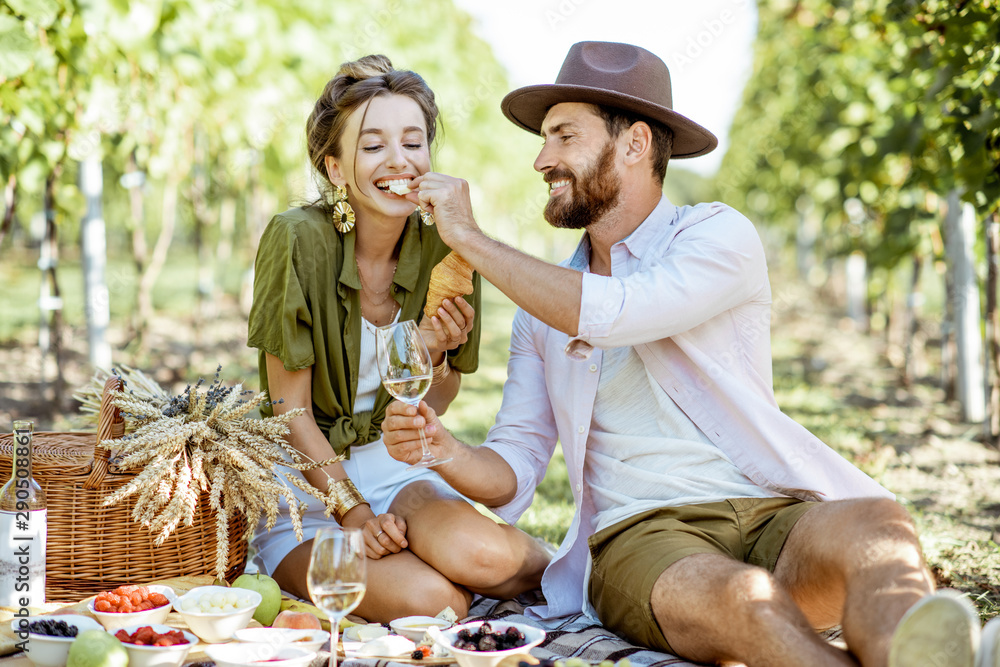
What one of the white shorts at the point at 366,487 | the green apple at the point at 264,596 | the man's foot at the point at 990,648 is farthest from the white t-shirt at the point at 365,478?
the man's foot at the point at 990,648

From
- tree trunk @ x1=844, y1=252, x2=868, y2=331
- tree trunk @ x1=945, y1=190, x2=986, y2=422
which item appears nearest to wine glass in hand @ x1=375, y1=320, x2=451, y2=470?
tree trunk @ x1=945, y1=190, x2=986, y2=422

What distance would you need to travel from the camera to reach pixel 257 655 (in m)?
2.31

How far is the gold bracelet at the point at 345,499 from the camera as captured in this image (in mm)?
3010

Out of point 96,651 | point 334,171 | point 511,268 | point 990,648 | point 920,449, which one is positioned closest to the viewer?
point 990,648

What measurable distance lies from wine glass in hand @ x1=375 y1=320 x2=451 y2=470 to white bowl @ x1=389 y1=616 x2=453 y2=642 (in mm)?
749

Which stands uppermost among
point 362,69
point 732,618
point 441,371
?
point 362,69

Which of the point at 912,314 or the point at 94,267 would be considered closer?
the point at 94,267

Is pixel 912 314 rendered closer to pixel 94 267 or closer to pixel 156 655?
pixel 94 267

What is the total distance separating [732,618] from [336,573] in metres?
1.04

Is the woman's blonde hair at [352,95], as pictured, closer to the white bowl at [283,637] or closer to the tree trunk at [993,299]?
the white bowl at [283,637]

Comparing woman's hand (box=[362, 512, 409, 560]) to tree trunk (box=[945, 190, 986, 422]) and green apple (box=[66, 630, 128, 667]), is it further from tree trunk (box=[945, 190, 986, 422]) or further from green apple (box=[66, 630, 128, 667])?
tree trunk (box=[945, 190, 986, 422])

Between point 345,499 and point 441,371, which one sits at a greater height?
point 441,371

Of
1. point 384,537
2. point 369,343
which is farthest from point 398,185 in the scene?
point 384,537

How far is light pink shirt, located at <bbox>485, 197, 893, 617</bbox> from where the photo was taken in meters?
2.74
